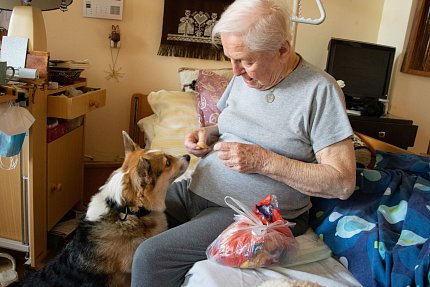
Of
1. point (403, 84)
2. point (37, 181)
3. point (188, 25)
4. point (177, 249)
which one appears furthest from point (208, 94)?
point (403, 84)

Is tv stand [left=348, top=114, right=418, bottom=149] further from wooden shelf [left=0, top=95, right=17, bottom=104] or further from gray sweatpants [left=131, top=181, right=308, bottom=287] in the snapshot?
wooden shelf [left=0, top=95, right=17, bottom=104]

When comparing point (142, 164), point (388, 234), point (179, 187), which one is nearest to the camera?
point (388, 234)

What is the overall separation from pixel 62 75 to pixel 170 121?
23.6 inches

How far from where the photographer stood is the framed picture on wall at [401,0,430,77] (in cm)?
241

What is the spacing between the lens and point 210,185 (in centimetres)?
118

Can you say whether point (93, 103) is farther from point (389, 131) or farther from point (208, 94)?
point (389, 131)

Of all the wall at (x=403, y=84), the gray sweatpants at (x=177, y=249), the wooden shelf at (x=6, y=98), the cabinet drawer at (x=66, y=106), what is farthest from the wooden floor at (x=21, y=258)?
the wall at (x=403, y=84)

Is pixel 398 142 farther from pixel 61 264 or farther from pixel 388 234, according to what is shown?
pixel 61 264

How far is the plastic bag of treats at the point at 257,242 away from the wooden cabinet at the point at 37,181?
0.94m

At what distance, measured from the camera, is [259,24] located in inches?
40.9

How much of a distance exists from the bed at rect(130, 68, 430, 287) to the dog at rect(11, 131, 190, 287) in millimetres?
300

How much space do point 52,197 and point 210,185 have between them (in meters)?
0.94

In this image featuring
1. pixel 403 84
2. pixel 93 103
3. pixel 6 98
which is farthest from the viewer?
pixel 403 84

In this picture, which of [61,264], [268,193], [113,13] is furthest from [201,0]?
[61,264]
